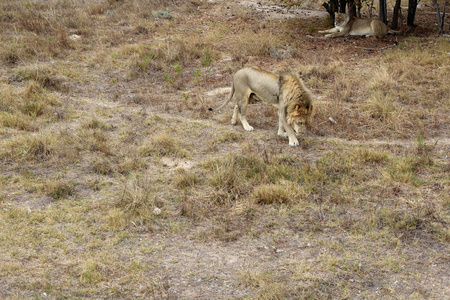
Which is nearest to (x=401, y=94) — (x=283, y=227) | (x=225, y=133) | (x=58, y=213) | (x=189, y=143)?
(x=225, y=133)

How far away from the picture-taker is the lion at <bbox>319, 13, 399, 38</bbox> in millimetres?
13344

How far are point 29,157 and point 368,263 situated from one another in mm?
5309

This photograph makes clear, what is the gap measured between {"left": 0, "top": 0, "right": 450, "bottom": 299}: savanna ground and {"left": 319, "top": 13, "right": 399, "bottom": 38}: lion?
3.48 ft

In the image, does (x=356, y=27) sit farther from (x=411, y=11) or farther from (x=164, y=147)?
(x=164, y=147)

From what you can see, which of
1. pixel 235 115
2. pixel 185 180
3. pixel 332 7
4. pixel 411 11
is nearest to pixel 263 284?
pixel 185 180

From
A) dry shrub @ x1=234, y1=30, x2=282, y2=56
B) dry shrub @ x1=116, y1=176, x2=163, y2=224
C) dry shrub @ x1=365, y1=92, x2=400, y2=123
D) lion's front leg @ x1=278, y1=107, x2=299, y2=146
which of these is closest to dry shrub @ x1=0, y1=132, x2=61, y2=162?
dry shrub @ x1=116, y1=176, x2=163, y2=224

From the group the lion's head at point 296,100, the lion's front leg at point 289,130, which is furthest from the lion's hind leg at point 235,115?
the lion's head at point 296,100

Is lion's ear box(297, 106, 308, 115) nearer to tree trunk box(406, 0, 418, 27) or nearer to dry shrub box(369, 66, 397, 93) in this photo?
dry shrub box(369, 66, 397, 93)

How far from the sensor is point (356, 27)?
45.3 ft

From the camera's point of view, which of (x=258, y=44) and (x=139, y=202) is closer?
(x=139, y=202)

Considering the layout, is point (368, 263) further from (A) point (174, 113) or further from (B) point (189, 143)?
(A) point (174, 113)

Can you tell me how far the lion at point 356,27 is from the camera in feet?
43.8

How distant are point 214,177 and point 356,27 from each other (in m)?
9.64

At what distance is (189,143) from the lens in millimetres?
7770
